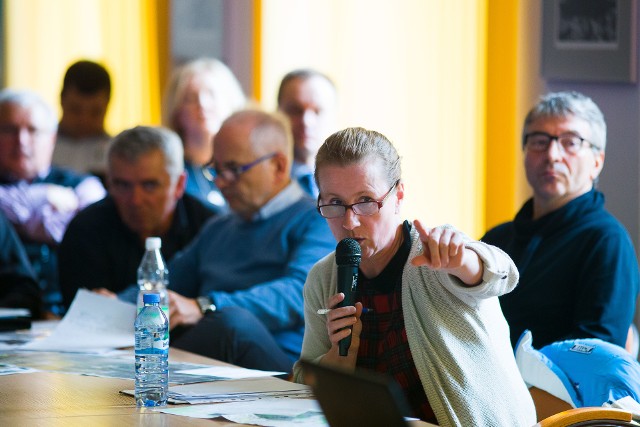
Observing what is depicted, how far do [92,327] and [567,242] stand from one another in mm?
1533

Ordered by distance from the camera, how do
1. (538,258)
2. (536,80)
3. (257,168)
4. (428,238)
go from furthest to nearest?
(536,80) → (257,168) → (538,258) → (428,238)

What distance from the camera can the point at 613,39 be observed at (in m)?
4.39

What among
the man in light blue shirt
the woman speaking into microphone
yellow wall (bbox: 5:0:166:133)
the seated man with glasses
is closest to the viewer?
the woman speaking into microphone

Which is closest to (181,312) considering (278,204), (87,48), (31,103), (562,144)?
(278,204)

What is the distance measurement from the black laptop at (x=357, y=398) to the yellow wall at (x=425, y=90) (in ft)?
11.7

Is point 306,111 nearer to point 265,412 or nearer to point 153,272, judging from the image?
point 153,272

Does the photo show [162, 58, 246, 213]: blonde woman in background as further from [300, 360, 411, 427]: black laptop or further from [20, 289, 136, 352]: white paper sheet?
[300, 360, 411, 427]: black laptop

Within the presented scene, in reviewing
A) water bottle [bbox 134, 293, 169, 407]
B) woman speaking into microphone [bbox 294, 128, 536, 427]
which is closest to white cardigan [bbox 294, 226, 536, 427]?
woman speaking into microphone [bbox 294, 128, 536, 427]

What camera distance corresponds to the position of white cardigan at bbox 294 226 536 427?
7.73 ft

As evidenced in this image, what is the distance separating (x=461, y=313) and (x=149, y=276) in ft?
6.41

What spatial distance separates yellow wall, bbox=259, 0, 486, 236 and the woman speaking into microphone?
2717 millimetres

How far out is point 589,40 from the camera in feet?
14.8

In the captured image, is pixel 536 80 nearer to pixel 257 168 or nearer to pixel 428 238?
pixel 257 168

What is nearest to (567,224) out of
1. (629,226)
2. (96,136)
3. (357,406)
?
(629,226)
